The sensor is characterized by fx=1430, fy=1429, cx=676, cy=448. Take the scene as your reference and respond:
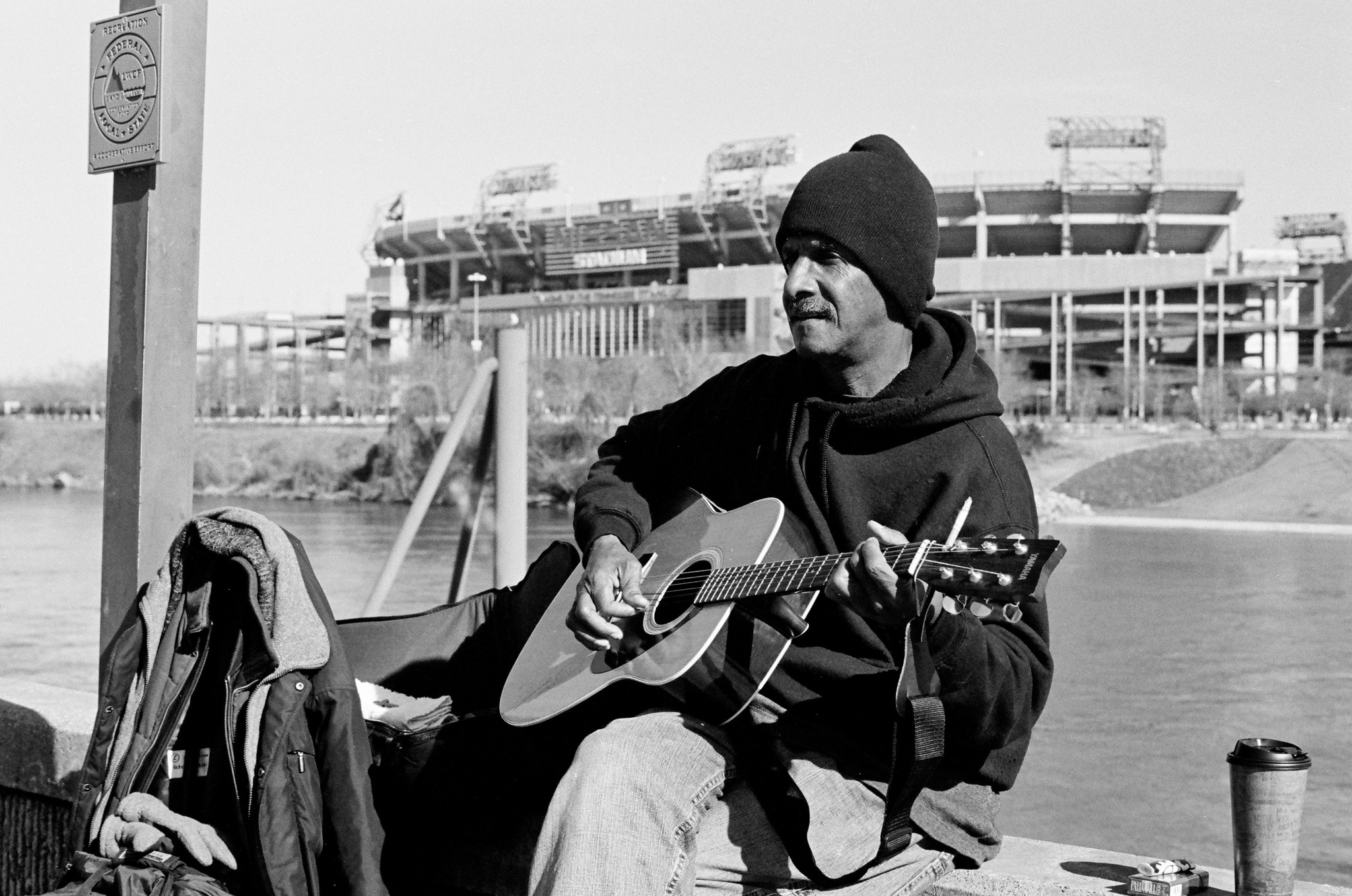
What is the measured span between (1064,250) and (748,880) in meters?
75.7

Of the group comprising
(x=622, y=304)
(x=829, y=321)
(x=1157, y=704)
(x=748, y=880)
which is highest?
(x=622, y=304)

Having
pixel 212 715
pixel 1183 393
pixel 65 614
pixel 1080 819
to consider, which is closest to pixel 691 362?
pixel 1183 393

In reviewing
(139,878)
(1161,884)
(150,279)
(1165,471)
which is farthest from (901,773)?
(1165,471)

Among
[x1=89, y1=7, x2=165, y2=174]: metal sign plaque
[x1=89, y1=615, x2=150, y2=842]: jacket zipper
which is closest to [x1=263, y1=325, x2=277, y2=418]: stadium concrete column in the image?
[x1=89, y1=7, x2=165, y2=174]: metal sign plaque

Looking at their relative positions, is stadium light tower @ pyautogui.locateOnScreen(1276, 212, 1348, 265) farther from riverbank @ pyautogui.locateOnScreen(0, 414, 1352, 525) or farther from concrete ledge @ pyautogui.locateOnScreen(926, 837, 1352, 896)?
concrete ledge @ pyautogui.locateOnScreen(926, 837, 1352, 896)

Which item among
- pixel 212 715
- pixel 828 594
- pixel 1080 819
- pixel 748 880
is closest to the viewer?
pixel 828 594

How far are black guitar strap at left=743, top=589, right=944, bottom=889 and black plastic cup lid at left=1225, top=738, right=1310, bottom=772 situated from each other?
66 cm

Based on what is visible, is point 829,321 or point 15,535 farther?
point 15,535

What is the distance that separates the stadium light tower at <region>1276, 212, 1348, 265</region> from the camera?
248 ft

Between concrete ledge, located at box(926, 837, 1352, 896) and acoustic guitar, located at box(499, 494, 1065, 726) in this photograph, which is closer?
acoustic guitar, located at box(499, 494, 1065, 726)

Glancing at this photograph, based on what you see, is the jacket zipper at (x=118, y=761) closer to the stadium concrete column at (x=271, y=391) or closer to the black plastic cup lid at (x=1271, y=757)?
the black plastic cup lid at (x=1271, y=757)

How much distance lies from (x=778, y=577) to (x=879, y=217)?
2.05 feet

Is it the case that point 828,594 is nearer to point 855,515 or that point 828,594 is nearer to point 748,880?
point 855,515

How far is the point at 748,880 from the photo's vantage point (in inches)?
81.0
